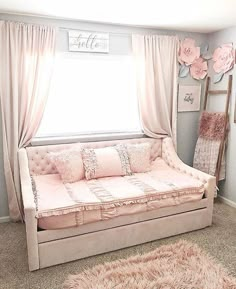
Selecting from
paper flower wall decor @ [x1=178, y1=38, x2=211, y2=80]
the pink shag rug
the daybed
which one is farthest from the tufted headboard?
paper flower wall decor @ [x1=178, y1=38, x2=211, y2=80]

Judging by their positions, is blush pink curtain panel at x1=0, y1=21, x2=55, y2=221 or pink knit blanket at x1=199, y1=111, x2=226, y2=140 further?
pink knit blanket at x1=199, y1=111, x2=226, y2=140

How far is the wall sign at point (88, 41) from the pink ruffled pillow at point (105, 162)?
1.22m

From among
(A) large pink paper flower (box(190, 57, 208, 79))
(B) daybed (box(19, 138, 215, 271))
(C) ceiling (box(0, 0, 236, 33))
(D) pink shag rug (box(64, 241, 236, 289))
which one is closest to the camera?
(D) pink shag rug (box(64, 241, 236, 289))

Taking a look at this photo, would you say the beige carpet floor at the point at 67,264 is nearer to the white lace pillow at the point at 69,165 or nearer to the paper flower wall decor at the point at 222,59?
the white lace pillow at the point at 69,165

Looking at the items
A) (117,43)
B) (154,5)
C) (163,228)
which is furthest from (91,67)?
(163,228)

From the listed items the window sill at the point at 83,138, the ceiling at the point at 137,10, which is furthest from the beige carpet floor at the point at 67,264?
the ceiling at the point at 137,10

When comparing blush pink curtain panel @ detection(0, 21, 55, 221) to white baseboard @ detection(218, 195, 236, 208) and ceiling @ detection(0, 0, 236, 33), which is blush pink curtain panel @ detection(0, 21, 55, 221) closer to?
ceiling @ detection(0, 0, 236, 33)

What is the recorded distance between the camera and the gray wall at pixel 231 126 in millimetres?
3373

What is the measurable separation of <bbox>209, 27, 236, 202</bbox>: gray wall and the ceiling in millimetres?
230

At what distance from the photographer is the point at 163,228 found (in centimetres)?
266

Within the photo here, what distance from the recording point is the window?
3.17m

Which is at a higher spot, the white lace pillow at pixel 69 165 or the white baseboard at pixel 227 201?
the white lace pillow at pixel 69 165

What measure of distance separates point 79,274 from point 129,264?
435 mm

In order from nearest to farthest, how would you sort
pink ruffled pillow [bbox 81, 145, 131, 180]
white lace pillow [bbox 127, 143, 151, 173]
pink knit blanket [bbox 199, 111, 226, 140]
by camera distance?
1. pink ruffled pillow [bbox 81, 145, 131, 180]
2. white lace pillow [bbox 127, 143, 151, 173]
3. pink knit blanket [bbox 199, 111, 226, 140]
